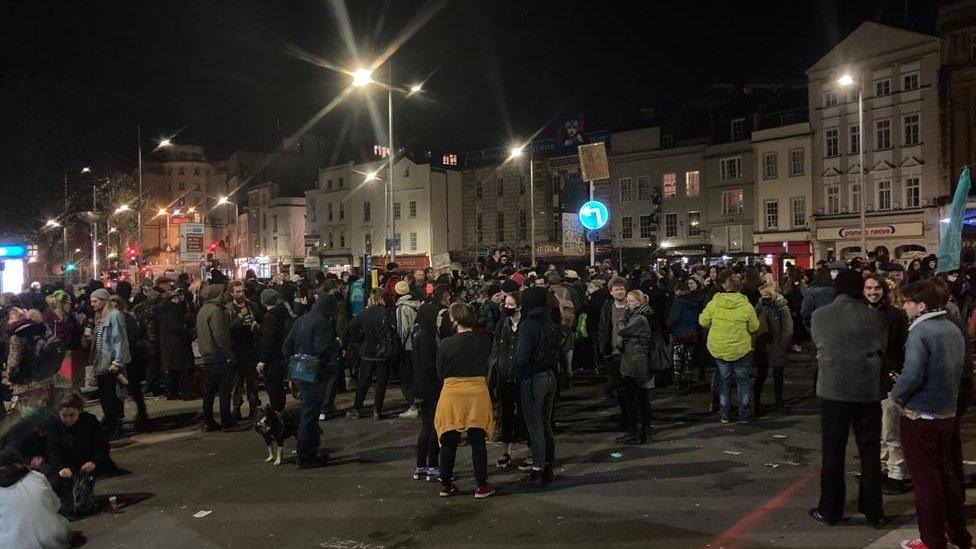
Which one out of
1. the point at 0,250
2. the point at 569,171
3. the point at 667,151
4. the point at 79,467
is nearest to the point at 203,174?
the point at 569,171

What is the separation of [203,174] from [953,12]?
86569 mm

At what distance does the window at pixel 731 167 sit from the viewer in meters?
44.8

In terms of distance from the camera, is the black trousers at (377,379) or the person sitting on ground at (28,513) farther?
the black trousers at (377,379)

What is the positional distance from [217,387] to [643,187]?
4095cm

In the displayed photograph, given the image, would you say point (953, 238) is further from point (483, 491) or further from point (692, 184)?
point (692, 184)

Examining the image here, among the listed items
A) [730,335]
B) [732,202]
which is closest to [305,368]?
[730,335]

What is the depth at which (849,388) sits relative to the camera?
5.61 metres

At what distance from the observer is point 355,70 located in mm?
19078

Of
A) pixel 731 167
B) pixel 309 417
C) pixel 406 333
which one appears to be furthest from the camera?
pixel 731 167

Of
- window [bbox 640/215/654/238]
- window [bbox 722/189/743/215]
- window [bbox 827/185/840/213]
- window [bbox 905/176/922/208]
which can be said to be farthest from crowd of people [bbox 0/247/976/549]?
window [bbox 640/215/654/238]

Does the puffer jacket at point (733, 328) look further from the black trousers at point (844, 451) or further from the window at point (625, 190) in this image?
the window at point (625, 190)

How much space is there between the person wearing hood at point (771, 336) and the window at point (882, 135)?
34.8 meters

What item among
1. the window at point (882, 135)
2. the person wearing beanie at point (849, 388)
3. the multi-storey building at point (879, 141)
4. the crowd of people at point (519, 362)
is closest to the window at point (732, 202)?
the multi-storey building at point (879, 141)

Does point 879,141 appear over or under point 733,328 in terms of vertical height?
over
